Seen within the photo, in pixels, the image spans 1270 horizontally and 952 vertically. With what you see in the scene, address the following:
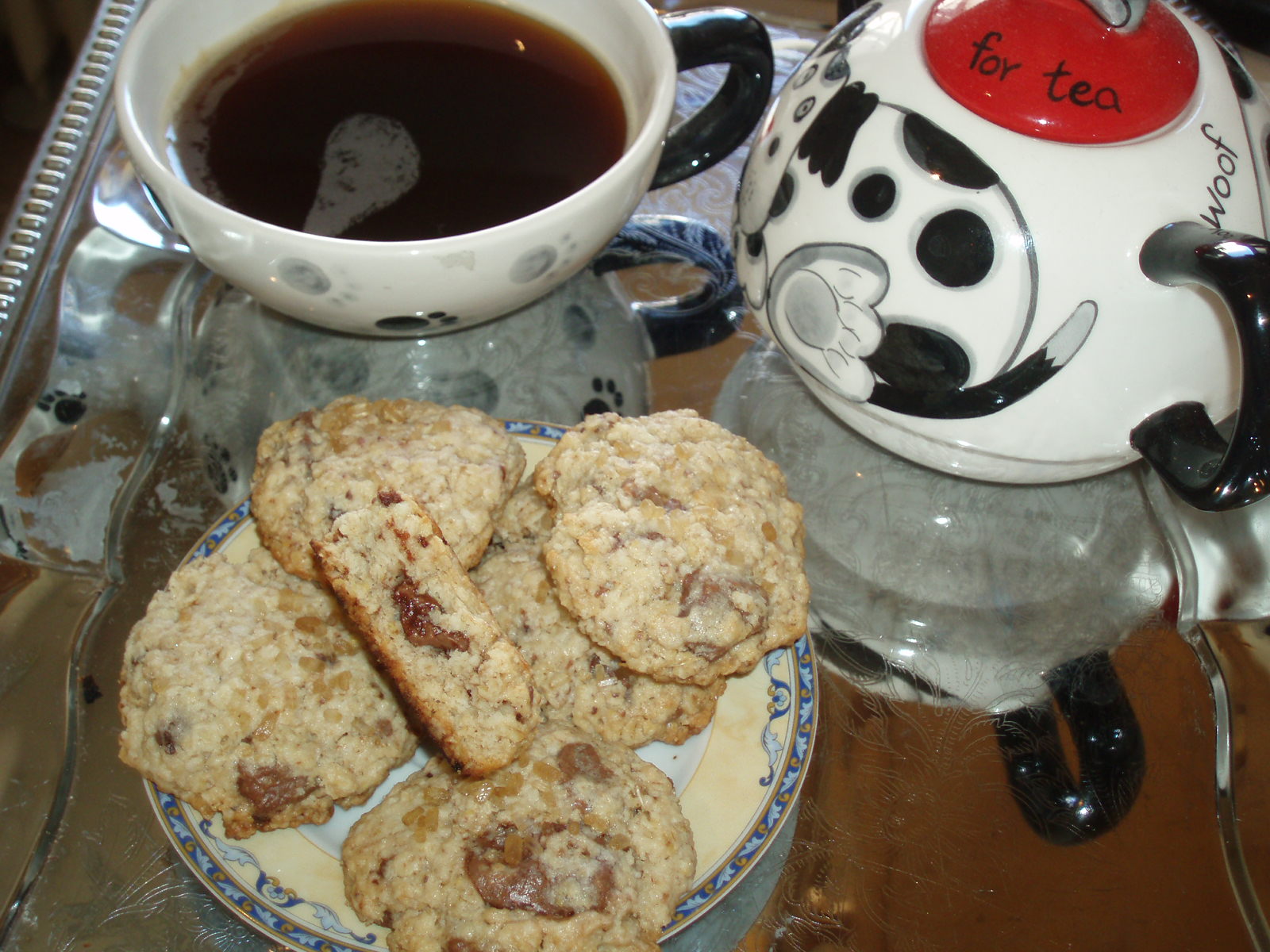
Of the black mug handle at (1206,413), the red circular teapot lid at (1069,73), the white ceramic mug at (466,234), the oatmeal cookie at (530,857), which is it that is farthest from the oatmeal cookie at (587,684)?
the red circular teapot lid at (1069,73)

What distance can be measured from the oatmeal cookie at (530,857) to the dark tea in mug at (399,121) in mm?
528

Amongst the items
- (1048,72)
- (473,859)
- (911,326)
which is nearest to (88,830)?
(473,859)

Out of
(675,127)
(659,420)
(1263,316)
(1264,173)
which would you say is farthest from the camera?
(675,127)

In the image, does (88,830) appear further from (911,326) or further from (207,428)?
(911,326)

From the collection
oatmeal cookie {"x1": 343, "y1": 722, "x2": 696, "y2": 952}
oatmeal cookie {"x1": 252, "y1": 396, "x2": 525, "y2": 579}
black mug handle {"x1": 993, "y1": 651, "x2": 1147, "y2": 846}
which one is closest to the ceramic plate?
oatmeal cookie {"x1": 343, "y1": 722, "x2": 696, "y2": 952}

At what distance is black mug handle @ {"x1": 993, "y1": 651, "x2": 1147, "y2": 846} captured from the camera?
96 centimetres

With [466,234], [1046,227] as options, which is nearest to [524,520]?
[466,234]

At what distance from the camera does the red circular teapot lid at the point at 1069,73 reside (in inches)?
31.3

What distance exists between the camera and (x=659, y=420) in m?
0.94

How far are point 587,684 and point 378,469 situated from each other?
26cm

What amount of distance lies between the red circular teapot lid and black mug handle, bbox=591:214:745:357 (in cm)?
50

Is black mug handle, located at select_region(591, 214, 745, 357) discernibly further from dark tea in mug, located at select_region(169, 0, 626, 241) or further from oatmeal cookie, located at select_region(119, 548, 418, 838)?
oatmeal cookie, located at select_region(119, 548, 418, 838)

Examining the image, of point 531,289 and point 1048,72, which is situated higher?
point 1048,72

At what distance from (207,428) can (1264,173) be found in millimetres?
1091
